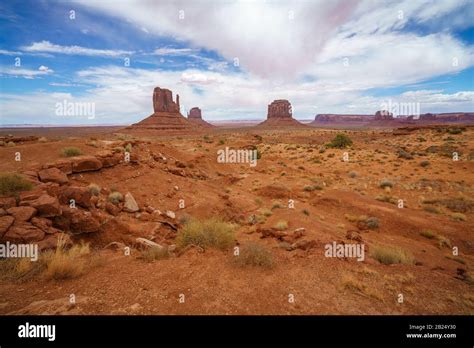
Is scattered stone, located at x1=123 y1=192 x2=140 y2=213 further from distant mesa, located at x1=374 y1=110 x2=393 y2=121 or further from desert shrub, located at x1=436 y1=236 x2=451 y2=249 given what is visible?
distant mesa, located at x1=374 y1=110 x2=393 y2=121

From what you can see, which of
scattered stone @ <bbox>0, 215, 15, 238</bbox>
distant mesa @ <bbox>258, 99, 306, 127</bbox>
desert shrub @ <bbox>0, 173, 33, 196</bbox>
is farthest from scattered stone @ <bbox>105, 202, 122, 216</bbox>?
distant mesa @ <bbox>258, 99, 306, 127</bbox>

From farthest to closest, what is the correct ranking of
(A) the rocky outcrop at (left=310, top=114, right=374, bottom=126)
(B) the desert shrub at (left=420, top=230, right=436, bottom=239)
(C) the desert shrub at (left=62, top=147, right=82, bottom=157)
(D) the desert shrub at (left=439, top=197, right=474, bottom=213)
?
(A) the rocky outcrop at (left=310, top=114, right=374, bottom=126) < (D) the desert shrub at (left=439, top=197, right=474, bottom=213) < (C) the desert shrub at (left=62, top=147, right=82, bottom=157) < (B) the desert shrub at (left=420, top=230, right=436, bottom=239)

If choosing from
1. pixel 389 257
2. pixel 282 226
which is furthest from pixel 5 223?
pixel 389 257

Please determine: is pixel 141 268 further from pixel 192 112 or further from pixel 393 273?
pixel 192 112

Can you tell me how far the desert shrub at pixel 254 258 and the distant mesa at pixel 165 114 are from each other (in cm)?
9444

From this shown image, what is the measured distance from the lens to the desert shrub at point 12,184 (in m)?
6.07

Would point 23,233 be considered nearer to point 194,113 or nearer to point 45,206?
point 45,206

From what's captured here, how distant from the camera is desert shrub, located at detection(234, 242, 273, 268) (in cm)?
509

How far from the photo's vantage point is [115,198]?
344 inches

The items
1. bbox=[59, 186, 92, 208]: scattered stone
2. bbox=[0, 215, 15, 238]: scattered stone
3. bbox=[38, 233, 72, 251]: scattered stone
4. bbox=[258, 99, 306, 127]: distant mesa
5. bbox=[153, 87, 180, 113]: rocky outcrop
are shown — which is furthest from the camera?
bbox=[258, 99, 306, 127]: distant mesa

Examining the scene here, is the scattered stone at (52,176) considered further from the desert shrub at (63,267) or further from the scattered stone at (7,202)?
the desert shrub at (63,267)

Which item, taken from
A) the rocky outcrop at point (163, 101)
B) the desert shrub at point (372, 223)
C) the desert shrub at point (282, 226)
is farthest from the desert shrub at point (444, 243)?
the rocky outcrop at point (163, 101)

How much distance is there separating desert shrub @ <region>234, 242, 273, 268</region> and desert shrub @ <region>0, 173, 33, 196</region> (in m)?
5.99

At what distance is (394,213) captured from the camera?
423 inches
